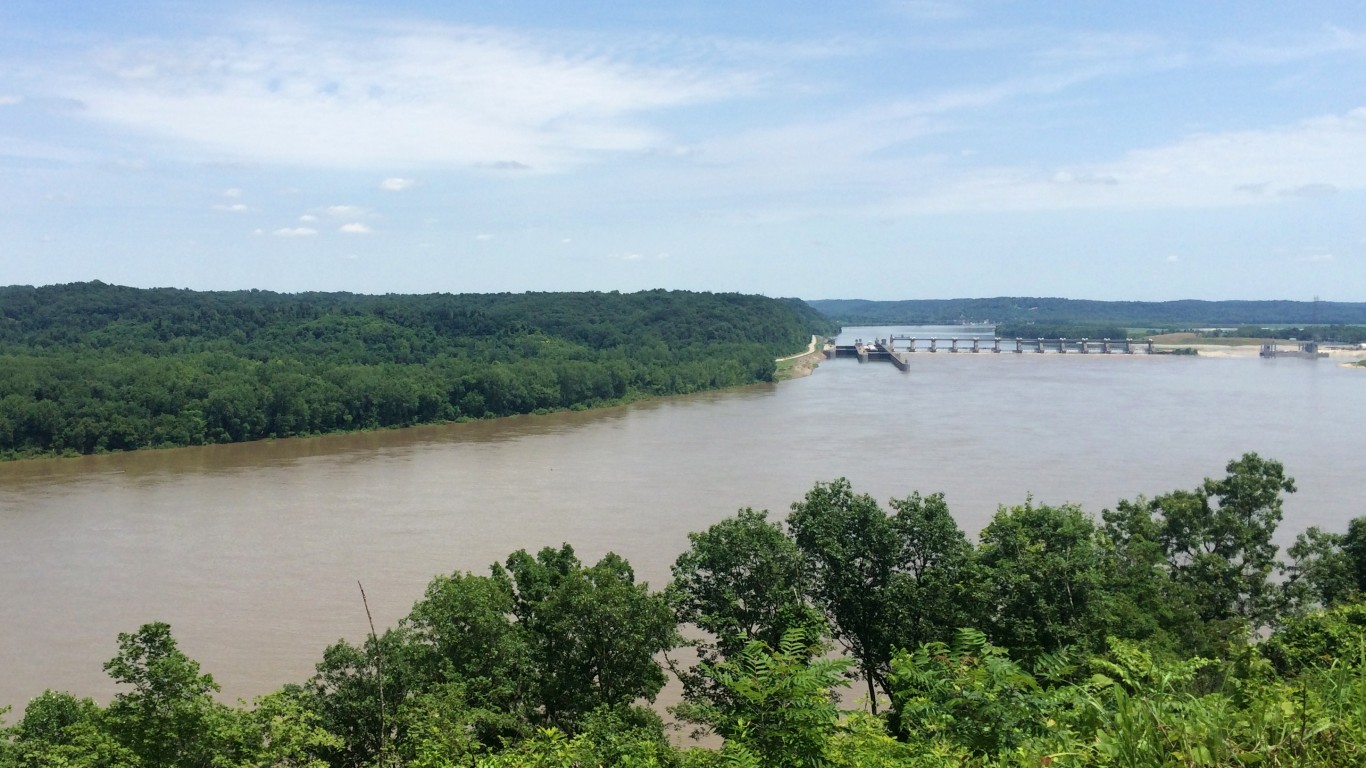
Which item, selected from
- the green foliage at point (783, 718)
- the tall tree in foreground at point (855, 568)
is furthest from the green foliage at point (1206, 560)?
the green foliage at point (783, 718)

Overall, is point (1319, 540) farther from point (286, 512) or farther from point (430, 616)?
point (286, 512)

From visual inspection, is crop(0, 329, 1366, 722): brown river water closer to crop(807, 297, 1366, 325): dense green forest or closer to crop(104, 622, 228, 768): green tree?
crop(104, 622, 228, 768): green tree

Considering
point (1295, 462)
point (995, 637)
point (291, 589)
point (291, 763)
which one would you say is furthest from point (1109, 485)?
point (291, 763)

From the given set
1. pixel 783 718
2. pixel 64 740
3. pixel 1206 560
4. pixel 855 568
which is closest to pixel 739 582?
pixel 855 568

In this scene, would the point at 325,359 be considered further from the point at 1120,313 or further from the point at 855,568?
the point at 1120,313

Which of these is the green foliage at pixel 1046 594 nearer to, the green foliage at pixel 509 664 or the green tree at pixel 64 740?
the green foliage at pixel 509 664

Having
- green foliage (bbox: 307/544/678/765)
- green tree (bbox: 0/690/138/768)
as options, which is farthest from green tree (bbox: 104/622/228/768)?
green foliage (bbox: 307/544/678/765)

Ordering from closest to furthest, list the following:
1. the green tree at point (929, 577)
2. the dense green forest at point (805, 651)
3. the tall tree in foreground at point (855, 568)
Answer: the dense green forest at point (805, 651) < the green tree at point (929, 577) < the tall tree in foreground at point (855, 568)
